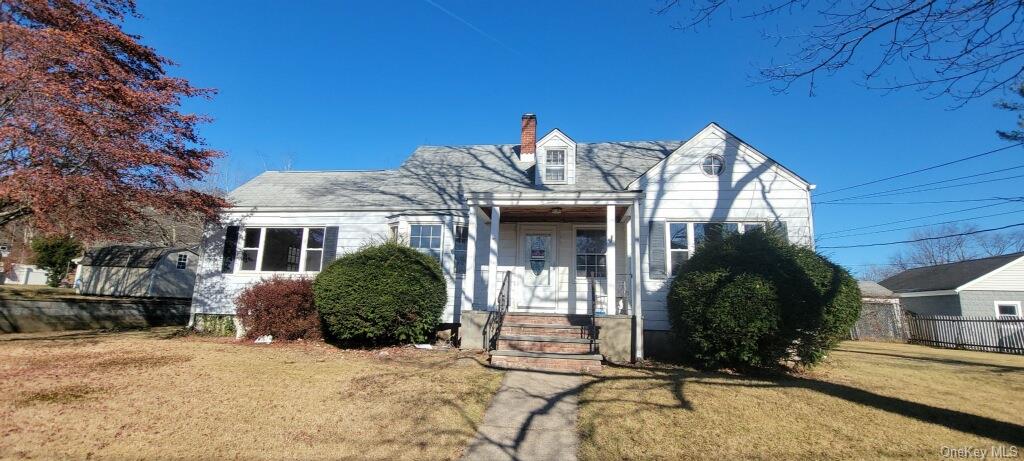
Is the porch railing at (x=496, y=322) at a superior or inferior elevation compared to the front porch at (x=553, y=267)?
inferior

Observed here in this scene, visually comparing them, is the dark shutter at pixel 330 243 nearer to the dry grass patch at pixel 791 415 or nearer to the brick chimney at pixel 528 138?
the brick chimney at pixel 528 138

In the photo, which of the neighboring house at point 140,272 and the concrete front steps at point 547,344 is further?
the neighboring house at point 140,272

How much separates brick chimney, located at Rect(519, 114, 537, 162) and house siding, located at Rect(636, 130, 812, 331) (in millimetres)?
4712

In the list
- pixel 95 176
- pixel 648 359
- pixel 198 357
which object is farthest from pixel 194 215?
pixel 648 359

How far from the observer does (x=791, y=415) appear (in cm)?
591

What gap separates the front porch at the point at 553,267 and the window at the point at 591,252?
3 centimetres

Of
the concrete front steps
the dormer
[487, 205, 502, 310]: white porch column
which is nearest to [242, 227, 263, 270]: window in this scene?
[487, 205, 502, 310]: white porch column

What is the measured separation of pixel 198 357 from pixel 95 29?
25.2 feet

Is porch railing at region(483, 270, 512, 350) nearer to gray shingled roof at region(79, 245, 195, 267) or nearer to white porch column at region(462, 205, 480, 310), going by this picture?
white porch column at region(462, 205, 480, 310)

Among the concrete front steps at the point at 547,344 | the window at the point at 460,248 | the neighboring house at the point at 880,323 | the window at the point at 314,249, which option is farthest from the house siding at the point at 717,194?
the neighboring house at the point at 880,323

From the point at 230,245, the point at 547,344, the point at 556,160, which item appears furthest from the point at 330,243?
the point at 547,344

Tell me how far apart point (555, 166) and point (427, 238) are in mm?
4269

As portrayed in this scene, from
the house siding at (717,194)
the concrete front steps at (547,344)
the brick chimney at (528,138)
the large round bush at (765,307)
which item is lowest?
the concrete front steps at (547,344)

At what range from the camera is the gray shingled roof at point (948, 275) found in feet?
76.8
